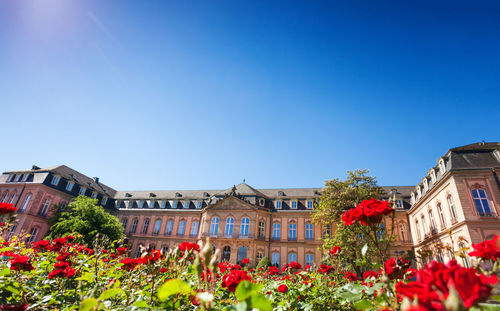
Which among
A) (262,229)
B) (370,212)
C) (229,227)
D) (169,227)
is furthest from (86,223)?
(370,212)

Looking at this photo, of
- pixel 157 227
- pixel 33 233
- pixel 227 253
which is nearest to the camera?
pixel 227 253

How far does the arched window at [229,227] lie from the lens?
29.2 m

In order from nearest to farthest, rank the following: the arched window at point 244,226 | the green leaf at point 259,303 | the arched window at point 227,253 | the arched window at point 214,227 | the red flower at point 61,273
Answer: the green leaf at point 259,303 → the red flower at point 61,273 → the arched window at point 227,253 → the arched window at point 244,226 → the arched window at point 214,227

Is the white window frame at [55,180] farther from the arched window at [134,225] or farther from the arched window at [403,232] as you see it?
the arched window at [403,232]

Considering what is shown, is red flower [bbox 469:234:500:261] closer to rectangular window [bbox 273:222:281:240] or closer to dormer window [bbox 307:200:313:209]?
rectangular window [bbox 273:222:281:240]

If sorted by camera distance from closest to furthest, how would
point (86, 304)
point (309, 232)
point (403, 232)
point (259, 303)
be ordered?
1. point (86, 304)
2. point (259, 303)
3. point (403, 232)
4. point (309, 232)

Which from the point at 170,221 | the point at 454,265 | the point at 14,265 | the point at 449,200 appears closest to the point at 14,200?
the point at 170,221

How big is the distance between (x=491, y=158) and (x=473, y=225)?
5438 mm

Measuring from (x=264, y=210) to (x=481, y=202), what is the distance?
800 inches

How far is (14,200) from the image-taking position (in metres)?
29.6

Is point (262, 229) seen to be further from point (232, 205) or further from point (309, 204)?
point (309, 204)

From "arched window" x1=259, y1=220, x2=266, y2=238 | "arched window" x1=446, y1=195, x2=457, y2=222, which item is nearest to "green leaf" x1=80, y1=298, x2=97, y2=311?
"arched window" x1=446, y1=195, x2=457, y2=222

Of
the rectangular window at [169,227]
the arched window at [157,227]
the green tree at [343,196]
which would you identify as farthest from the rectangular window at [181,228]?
the green tree at [343,196]

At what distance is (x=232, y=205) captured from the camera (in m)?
30.3
